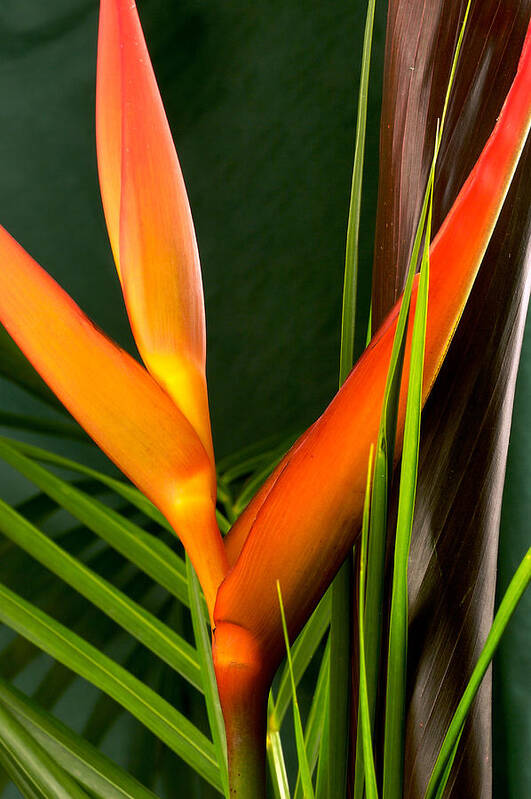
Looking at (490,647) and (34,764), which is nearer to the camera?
(490,647)

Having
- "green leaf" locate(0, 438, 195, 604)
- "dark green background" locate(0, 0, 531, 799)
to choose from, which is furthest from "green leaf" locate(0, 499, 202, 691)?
"dark green background" locate(0, 0, 531, 799)

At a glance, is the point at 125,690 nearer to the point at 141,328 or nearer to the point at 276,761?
the point at 276,761

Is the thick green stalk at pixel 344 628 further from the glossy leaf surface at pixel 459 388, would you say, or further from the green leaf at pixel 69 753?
the green leaf at pixel 69 753

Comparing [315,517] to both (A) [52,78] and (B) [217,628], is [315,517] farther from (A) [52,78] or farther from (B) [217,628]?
(A) [52,78]

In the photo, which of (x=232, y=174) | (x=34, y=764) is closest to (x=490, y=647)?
(x=34, y=764)

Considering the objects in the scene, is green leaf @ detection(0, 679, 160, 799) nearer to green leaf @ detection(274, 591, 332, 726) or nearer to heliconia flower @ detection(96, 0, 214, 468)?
green leaf @ detection(274, 591, 332, 726)

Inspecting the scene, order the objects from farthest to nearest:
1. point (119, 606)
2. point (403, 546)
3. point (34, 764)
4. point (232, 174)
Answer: point (232, 174) → point (119, 606) → point (34, 764) → point (403, 546)

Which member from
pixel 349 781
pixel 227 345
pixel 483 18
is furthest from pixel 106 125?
pixel 227 345
